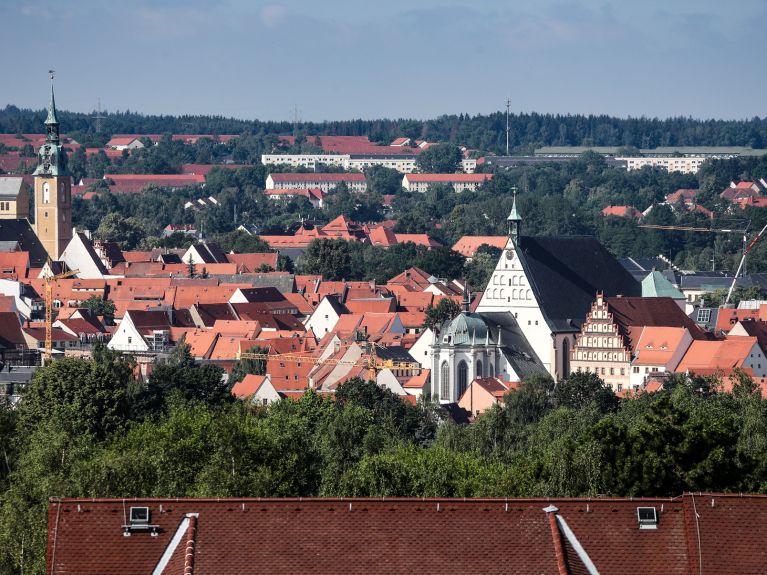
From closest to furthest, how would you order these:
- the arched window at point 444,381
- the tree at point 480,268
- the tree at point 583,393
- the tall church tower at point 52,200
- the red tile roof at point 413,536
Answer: the red tile roof at point 413,536 → the tree at point 583,393 → the arched window at point 444,381 → the tree at point 480,268 → the tall church tower at point 52,200

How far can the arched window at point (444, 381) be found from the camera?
77.6 meters

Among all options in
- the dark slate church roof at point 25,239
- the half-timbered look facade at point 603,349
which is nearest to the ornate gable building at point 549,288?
the half-timbered look facade at point 603,349

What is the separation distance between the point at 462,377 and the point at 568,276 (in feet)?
31.1

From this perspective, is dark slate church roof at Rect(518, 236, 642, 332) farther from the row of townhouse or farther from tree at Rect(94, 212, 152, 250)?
tree at Rect(94, 212, 152, 250)

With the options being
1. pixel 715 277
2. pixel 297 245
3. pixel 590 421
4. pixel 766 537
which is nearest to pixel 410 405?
pixel 590 421

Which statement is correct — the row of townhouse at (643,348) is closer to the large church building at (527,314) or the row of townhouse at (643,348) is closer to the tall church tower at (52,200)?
the large church building at (527,314)

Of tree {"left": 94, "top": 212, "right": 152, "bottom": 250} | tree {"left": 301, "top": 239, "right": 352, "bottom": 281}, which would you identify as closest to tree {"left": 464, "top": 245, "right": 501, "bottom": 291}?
tree {"left": 301, "top": 239, "right": 352, "bottom": 281}

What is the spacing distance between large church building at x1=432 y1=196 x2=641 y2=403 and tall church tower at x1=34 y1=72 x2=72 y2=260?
190 feet

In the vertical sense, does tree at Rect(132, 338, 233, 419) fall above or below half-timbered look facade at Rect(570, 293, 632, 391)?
above

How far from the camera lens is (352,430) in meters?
49.7

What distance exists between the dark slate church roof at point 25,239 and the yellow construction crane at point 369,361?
45599 millimetres

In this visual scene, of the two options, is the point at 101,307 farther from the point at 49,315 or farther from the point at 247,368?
the point at 247,368

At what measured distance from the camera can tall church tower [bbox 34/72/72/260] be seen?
459 ft

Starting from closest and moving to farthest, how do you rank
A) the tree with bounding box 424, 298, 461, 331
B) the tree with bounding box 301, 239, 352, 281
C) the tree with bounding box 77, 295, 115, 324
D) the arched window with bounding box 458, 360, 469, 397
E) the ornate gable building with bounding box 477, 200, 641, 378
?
the arched window with bounding box 458, 360, 469, 397 < the ornate gable building with bounding box 477, 200, 641, 378 < the tree with bounding box 424, 298, 461, 331 < the tree with bounding box 77, 295, 115, 324 < the tree with bounding box 301, 239, 352, 281
